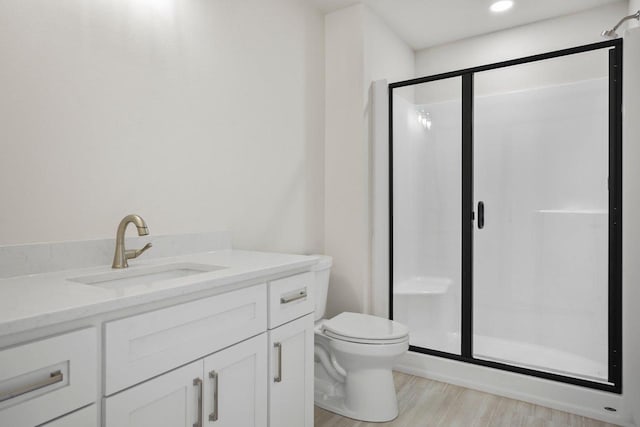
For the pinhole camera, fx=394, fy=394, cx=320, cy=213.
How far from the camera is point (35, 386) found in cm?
76

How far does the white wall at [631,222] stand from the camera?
184 cm

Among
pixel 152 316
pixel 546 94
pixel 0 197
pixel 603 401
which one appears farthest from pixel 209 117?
pixel 603 401

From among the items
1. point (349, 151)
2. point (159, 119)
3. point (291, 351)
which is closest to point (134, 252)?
point (159, 119)

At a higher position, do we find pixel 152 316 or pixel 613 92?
pixel 613 92

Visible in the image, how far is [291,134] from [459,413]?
179cm

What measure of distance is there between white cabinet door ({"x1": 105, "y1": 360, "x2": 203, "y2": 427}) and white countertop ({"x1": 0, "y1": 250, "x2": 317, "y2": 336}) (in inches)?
8.3

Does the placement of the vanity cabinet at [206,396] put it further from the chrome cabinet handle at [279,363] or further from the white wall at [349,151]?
the white wall at [349,151]

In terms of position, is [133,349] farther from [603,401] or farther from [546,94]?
[546,94]

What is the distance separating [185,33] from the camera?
68.1 inches

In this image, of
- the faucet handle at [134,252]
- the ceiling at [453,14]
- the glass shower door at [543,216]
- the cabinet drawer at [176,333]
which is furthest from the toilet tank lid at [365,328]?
the ceiling at [453,14]

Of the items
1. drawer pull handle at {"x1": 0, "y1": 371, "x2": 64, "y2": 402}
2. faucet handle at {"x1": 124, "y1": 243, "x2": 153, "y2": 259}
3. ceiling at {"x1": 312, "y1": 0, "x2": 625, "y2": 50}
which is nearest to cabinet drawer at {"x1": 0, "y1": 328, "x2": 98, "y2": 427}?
drawer pull handle at {"x1": 0, "y1": 371, "x2": 64, "y2": 402}

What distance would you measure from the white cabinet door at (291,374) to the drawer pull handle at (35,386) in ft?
2.26

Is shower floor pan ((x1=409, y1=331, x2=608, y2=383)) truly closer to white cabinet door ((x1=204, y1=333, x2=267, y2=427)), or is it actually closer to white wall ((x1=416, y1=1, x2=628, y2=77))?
white cabinet door ((x1=204, y1=333, x2=267, y2=427))

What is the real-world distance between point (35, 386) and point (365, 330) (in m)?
1.50
